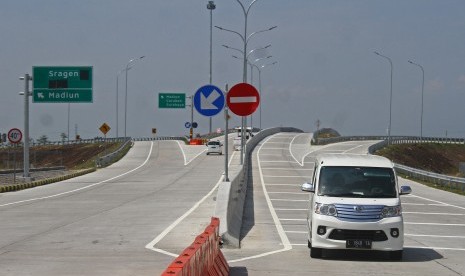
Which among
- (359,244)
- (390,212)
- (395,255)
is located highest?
(390,212)

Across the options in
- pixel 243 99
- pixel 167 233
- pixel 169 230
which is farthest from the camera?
pixel 243 99

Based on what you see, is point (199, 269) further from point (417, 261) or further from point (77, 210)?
point (77, 210)

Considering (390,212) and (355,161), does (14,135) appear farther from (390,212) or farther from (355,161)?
(390,212)

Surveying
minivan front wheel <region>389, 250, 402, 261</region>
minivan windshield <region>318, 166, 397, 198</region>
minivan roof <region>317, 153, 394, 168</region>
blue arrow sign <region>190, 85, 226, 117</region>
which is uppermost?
blue arrow sign <region>190, 85, 226, 117</region>

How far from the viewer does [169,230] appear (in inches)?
787

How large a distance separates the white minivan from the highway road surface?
0.40 metres

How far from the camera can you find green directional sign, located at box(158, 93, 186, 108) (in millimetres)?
98625

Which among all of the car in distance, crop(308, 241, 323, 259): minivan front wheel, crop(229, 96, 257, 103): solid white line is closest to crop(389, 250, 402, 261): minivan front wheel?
crop(308, 241, 323, 259): minivan front wheel

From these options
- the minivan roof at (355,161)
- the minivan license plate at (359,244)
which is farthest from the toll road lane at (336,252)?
the minivan roof at (355,161)

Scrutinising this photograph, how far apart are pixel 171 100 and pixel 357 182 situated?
3305 inches

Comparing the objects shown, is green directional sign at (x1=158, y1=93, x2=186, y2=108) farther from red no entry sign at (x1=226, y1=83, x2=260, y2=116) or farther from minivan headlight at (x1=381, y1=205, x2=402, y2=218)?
minivan headlight at (x1=381, y1=205, x2=402, y2=218)

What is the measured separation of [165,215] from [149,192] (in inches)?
508

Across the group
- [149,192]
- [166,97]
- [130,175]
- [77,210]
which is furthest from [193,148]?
[77,210]

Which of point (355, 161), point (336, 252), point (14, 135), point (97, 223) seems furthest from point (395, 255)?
point (14, 135)
